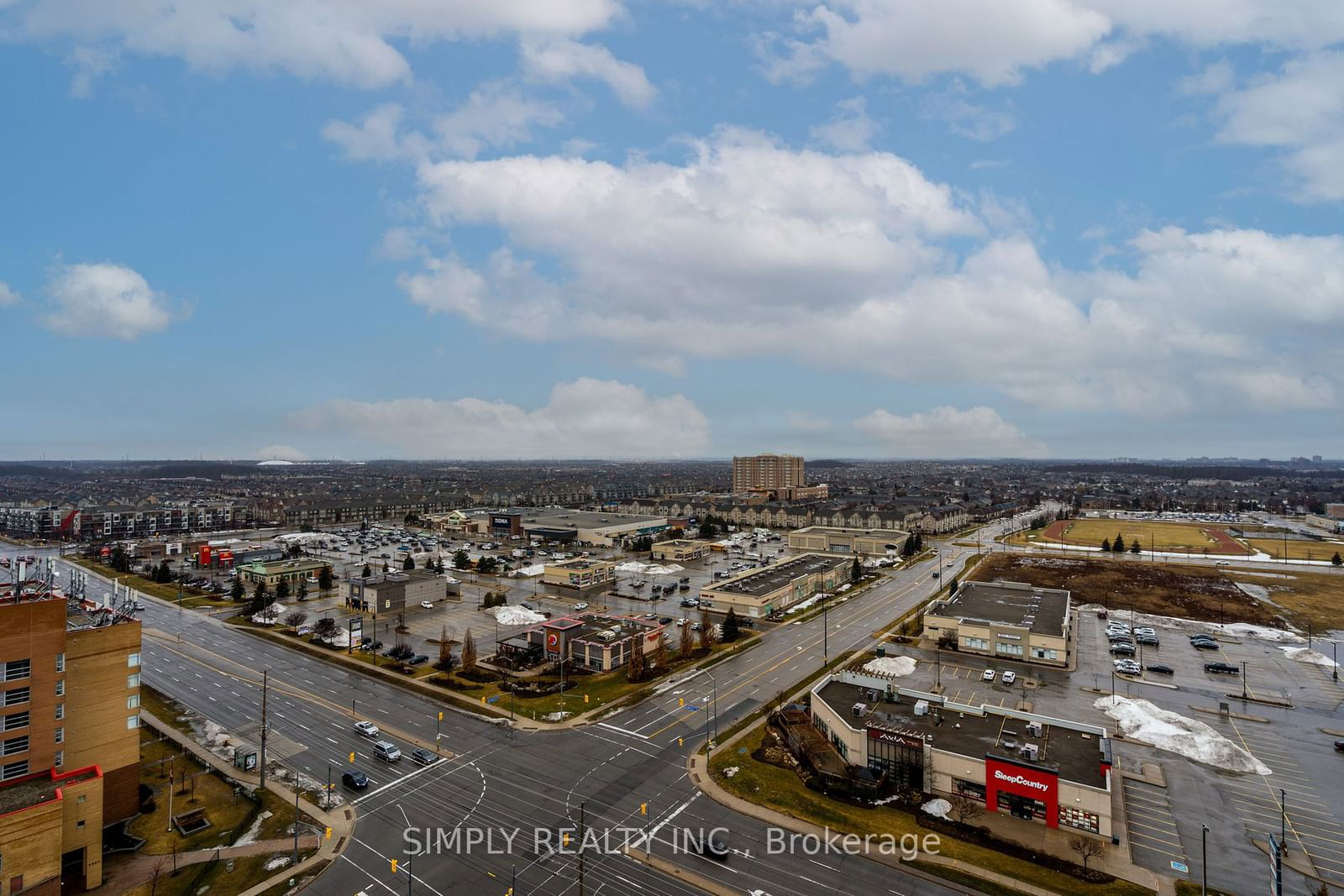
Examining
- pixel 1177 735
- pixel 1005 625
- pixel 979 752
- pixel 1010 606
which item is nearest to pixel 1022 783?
pixel 979 752

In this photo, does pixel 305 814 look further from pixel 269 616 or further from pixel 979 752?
pixel 269 616

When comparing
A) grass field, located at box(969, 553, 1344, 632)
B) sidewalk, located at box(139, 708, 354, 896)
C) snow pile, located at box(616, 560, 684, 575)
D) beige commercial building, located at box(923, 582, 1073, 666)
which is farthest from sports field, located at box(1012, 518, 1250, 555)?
sidewalk, located at box(139, 708, 354, 896)

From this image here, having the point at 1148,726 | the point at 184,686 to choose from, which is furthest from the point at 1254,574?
the point at 184,686

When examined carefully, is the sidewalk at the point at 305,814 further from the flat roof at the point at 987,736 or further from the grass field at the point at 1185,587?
the grass field at the point at 1185,587

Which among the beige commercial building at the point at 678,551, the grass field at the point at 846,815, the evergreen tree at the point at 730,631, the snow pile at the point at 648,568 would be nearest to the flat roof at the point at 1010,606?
the evergreen tree at the point at 730,631

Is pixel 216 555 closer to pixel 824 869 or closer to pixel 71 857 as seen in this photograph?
pixel 71 857
